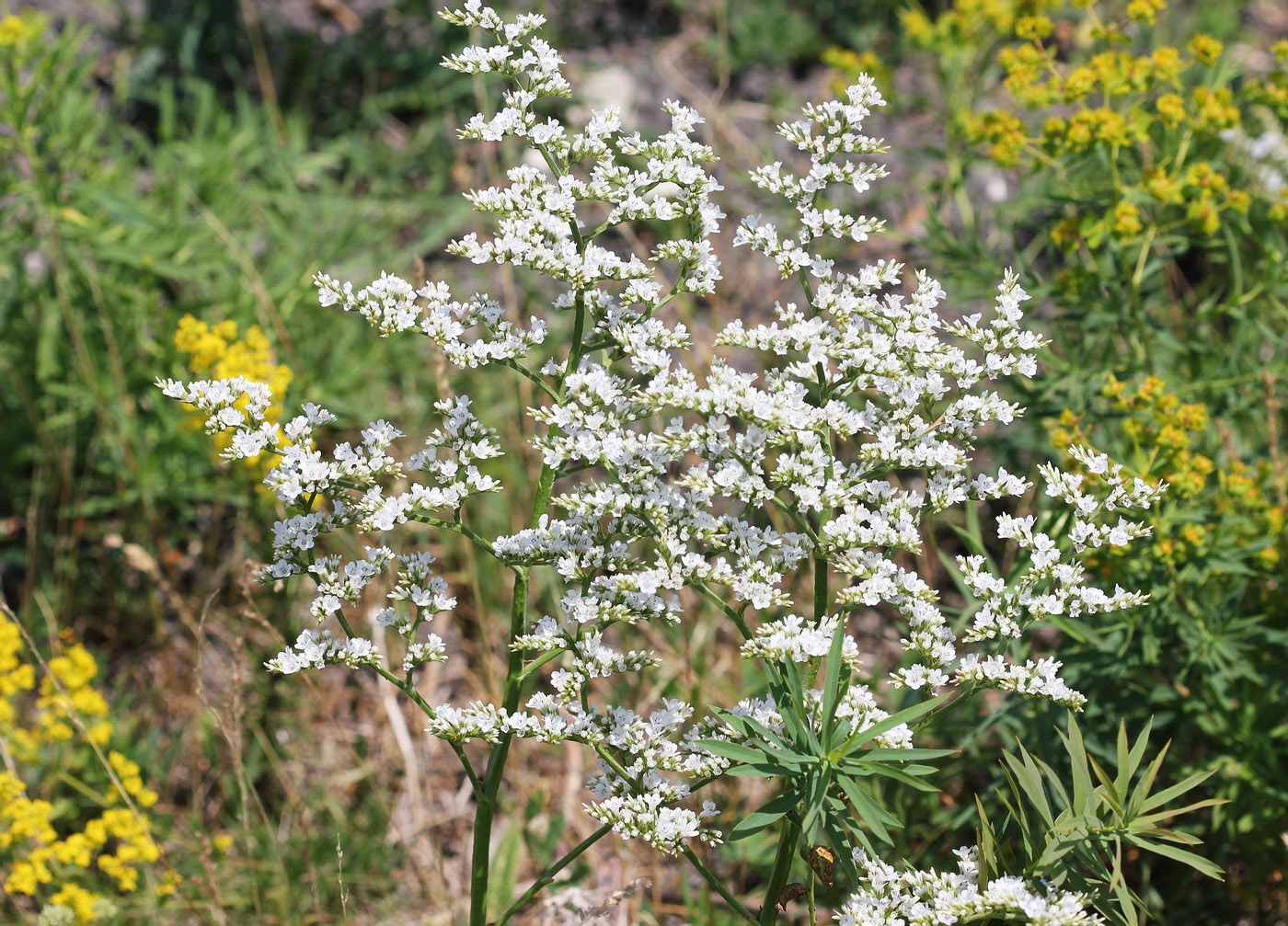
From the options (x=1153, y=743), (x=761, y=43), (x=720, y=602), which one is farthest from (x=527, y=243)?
(x=761, y=43)

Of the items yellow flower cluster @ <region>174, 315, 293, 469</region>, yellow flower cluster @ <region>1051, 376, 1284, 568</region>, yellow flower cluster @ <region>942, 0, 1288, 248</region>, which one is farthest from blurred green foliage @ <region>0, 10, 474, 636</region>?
yellow flower cluster @ <region>1051, 376, 1284, 568</region>

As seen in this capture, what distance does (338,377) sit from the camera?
4406 mm

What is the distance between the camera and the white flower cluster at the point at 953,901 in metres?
1.84

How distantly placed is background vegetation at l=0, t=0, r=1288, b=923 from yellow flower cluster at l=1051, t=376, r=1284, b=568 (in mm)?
14

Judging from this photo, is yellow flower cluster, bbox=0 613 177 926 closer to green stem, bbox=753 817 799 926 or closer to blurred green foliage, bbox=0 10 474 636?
blurred green foliage, bbox=0 10 474 636

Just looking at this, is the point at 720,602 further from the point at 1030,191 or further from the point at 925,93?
the point at 925,93

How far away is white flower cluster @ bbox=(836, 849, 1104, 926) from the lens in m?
1.84

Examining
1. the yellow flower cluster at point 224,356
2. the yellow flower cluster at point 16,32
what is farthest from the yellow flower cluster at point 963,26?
the yellow flower cluster at point 16,32

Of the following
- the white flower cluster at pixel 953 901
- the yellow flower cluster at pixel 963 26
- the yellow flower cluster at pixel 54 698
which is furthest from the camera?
the yellow flower cluster at pixel 963 26

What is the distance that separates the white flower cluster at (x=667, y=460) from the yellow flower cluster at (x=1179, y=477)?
782 mm

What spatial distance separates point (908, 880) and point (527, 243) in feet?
4.21

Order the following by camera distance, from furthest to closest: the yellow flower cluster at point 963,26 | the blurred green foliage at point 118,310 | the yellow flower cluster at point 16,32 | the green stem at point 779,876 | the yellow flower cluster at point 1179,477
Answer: the yellow flower cluster at point 963,26
the blurred green foliage at point 118,310
the yellow flower cluster at point 16,32
the yellow flower cluster at point 1179,477
the green stem at point 779,876

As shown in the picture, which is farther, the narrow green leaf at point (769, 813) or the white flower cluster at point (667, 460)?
the white flower cluster at point (667, 460)

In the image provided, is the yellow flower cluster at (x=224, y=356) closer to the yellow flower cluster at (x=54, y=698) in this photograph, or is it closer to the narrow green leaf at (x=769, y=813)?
the yellow flower cluster at (x=54, y=698)
